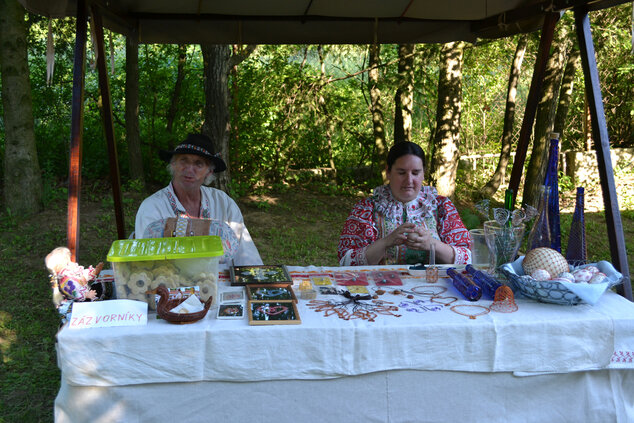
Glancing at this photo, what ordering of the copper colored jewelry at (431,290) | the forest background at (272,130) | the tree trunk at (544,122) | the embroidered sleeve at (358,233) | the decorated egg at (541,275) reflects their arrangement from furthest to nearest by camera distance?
the tree trunk at (544,122) < the forest background at (272,130) < the embroidered sleeve at (358,233) < the copper colored jewelry at (431,290) < the decorated egg at (541,275)

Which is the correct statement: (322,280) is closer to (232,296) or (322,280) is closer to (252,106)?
(232,296)

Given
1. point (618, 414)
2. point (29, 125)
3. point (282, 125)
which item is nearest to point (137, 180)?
point (29, 125)

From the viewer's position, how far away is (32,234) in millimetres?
5773

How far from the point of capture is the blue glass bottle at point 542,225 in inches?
99.8

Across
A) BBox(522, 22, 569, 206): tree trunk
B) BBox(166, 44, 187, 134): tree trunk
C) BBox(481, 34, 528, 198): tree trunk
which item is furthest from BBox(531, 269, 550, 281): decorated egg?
BBox(166, 44, 187, 134): tree trunk

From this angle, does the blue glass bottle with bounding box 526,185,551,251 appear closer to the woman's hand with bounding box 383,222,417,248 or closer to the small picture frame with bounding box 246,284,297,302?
the woman's hand with bounding box 383,222,417,248

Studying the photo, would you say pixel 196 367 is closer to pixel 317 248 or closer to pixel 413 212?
pixel 413 212

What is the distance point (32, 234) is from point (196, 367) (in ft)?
15.5

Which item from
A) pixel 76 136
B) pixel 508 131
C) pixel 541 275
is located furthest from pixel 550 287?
pixel 508 131

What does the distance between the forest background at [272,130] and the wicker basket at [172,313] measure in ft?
11.1

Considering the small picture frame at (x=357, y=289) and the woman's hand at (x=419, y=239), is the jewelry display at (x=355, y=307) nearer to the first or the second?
the small picture frame at (x=357, y=289)

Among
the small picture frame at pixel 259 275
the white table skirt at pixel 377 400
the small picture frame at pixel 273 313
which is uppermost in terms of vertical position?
the small picture frame at pixel 259 275

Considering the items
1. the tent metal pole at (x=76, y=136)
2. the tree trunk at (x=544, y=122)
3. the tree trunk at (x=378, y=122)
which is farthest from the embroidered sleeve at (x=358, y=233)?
the tree trunk at (x=378, y=122)

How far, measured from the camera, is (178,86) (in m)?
8.16
